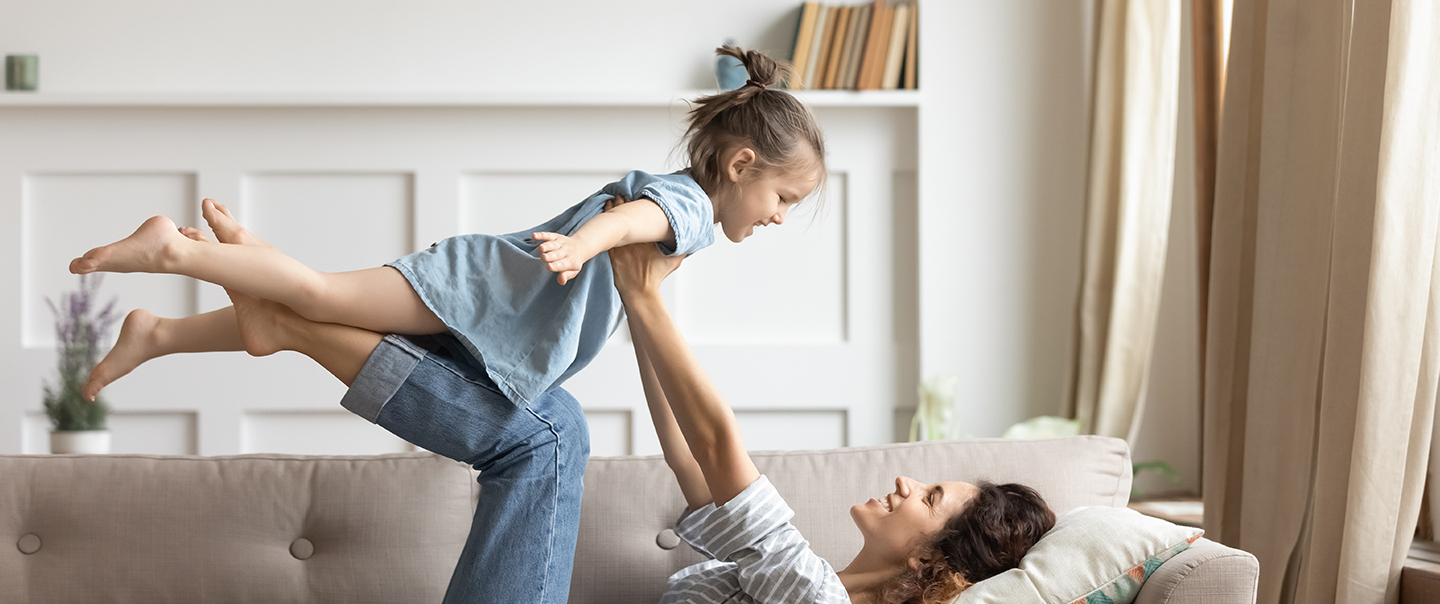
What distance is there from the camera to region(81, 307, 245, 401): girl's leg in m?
1.18

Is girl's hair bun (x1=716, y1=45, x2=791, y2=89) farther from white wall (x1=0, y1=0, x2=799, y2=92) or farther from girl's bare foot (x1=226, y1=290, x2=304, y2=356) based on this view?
white wall (x1=0, y1=0, x2=799, y2=92)

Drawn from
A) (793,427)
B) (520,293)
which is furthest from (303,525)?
(793,427)

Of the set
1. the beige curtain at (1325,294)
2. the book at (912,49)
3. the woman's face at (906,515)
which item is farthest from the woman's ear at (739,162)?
the book at (912,49)

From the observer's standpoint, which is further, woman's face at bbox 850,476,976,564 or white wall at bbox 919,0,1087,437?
white wall at bbox 919,0,1087,437

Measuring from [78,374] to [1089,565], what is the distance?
2.41 meters

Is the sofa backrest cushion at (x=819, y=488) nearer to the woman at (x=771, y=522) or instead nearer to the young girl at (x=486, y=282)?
the woman at (x=771, y=522)

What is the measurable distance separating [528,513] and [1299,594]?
134 cm

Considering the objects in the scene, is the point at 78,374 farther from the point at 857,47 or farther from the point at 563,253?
the point at 857,47

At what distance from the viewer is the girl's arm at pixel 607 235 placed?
99 centimetres

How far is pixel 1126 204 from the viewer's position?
2.52 m

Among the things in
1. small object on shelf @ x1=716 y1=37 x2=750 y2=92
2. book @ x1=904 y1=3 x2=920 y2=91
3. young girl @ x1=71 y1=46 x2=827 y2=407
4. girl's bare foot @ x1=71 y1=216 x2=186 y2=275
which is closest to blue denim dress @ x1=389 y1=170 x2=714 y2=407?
young girl @ x1=71 y1=46 x2=827 y2=407

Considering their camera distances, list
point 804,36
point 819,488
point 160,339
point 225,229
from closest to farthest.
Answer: point 225,229 < point 160,339 < point 819,488 < point 804,36

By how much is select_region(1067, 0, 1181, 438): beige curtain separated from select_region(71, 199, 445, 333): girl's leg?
78.6 inches

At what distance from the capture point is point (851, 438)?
2721mm
